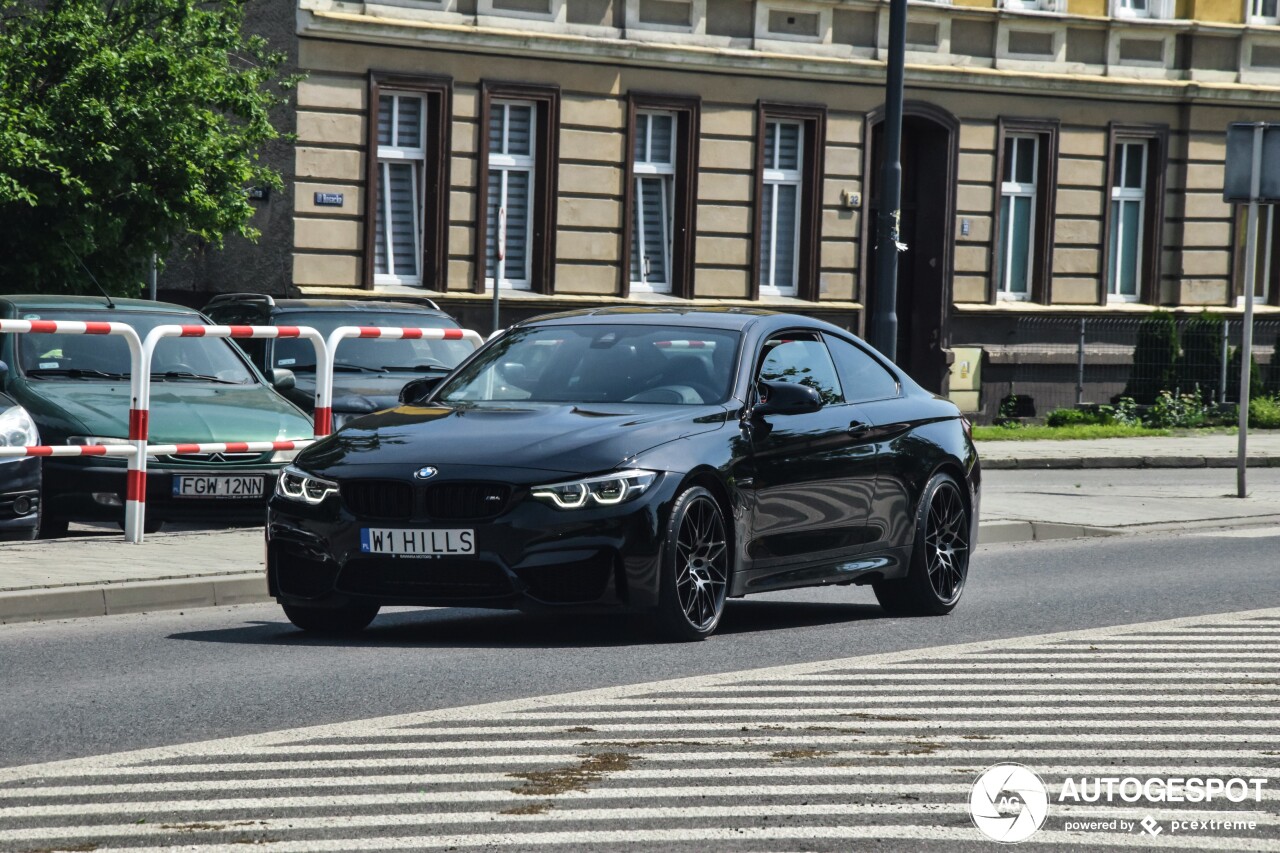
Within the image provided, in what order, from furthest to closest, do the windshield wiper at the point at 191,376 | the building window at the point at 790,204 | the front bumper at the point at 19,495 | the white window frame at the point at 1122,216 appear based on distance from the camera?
the white window frame at the point at 1122,216
the building window at the point at 790,204
the windshield wiper at the point at 191,376
the front bumper at the point at 19,495

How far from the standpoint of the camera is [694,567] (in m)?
9.46

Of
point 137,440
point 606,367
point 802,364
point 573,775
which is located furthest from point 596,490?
point 137,440

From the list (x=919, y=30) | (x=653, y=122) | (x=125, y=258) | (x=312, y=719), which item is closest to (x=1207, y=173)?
(x=919, y=30)

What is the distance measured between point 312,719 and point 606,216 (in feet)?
72.9

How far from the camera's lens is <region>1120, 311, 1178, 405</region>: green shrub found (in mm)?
32000

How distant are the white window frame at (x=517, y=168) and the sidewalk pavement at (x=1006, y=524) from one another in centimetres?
651

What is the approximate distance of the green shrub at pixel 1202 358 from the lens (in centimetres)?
3177

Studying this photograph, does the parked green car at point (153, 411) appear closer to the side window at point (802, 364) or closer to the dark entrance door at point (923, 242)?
the side window at point (802, 364)

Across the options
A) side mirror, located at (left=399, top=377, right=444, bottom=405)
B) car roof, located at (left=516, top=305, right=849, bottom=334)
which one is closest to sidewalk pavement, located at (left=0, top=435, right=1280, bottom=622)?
side mirror, located at (left=399, top=377, right=444, bottom=405)

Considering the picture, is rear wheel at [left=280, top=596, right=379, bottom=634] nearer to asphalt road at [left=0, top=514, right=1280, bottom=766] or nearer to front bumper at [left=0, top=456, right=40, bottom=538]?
asphalt road at [left=0, top=514, right=1280, bottom=766]

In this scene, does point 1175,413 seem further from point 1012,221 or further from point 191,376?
point 191,376

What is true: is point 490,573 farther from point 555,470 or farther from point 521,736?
point 521,736

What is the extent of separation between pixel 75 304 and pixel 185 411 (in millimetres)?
1805

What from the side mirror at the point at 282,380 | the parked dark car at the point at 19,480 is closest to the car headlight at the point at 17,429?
the parked dark car at the point at 19,480
